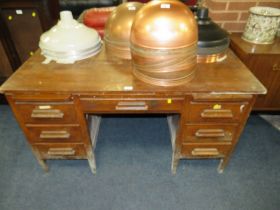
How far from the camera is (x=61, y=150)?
1.15m

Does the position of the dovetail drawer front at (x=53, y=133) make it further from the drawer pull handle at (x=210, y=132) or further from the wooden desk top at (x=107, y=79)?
the drawer pull handle at (x=210, y=132)

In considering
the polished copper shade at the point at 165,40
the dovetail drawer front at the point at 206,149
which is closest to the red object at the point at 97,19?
the polished copper shade at the point at 165,40

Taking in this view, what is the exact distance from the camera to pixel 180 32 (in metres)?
0.80

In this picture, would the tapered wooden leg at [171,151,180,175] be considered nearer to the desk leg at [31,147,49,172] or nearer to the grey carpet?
the grey carpet

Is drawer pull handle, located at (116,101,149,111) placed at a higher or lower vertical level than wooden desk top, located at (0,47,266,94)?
lower

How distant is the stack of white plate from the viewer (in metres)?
1.01

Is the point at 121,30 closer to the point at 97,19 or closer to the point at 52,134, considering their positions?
the point at 97,19

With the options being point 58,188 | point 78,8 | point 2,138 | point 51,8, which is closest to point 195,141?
point 58,188

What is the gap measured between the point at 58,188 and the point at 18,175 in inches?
11.6

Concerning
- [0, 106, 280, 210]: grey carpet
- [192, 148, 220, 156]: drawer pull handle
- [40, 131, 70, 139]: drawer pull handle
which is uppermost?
[40, 131, 70, 139]: drawer pull handle

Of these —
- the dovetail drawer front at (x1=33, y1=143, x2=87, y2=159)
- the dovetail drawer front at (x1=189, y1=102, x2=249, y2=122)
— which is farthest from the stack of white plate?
the dovetail drawer front at (x1=189, y1=102, x2=249, y2=122)

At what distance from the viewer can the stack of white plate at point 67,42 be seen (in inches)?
39.8

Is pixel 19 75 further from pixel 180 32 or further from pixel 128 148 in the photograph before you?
pixel 128 148

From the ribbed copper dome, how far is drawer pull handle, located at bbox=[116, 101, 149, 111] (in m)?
0.26
